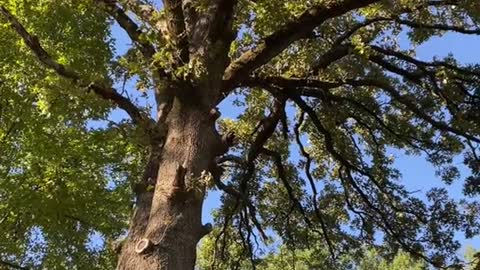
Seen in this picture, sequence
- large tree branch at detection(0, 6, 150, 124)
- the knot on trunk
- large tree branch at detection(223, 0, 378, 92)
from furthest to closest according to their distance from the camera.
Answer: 1. large tree branch at detection(223, 0, 378, 92)
2. large tree branch at detection(0, 6, 150, 124)
3. the knot on trunk

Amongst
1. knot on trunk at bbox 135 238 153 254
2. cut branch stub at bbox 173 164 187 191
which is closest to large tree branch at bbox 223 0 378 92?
cut branch stub at bbox 173 164 187 191

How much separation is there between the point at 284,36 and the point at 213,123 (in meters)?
1.13

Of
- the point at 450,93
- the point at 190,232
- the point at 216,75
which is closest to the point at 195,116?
the point at 216,75

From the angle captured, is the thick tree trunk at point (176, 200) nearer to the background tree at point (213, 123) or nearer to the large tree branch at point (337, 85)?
the background tree at point (213, 123)

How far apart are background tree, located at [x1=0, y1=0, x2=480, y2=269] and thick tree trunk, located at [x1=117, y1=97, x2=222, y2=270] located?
11 millimetres

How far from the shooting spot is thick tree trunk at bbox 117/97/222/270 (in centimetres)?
412

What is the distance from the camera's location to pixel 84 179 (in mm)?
8242

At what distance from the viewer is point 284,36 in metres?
5.61

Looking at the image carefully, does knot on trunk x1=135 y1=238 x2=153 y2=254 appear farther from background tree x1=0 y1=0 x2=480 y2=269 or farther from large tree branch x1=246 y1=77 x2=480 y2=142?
large tree branch x1=246 y1=77 x2=480 y2=142

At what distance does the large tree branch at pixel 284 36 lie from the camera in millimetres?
5496

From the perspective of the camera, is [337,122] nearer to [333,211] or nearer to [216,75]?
[333,211]

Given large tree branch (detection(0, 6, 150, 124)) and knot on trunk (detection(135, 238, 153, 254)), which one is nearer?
knot on trunk (detection(135, 238, 153, 254))

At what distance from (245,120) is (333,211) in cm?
203

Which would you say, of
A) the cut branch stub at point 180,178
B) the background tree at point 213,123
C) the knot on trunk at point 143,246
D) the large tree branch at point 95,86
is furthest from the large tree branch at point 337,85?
the knot on trunk at point 143,246
